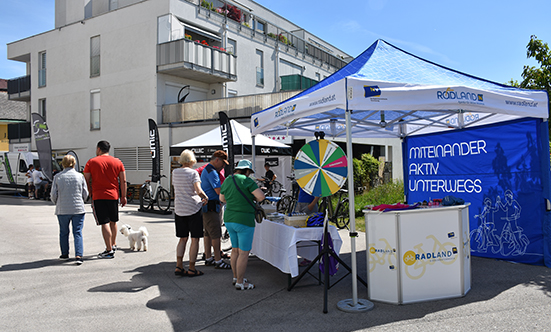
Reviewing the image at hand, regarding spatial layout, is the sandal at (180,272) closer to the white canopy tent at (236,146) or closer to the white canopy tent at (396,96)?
the white canopy tent at (396,96)

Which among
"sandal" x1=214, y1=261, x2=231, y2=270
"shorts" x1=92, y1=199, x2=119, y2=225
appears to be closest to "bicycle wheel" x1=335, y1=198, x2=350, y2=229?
"sandal" x1=214, y1=261, x2=231, y2=270

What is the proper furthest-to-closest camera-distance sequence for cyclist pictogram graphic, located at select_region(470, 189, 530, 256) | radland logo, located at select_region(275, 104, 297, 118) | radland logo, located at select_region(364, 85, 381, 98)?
1. cyclist pictogram graphic, located at select_region(470, 189, 530, 256)
2. radland logo, located at select_region(275, 104, 297, 118)
3. radland logo, located at select_region(364, 85, 381, 98)

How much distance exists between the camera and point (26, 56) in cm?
2808

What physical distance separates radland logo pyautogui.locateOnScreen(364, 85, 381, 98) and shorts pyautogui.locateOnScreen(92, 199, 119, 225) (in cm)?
460

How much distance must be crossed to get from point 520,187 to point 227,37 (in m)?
19.5

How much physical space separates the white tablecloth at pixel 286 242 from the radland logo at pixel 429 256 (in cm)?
87

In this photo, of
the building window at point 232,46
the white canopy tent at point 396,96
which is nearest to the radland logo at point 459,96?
the white canopy tent at point 396,96

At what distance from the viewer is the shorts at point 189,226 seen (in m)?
6.16

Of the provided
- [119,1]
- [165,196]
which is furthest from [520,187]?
[119,1]

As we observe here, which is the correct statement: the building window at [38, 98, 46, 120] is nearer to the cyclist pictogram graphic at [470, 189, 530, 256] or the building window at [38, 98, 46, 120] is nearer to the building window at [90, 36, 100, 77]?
the building window at [90, 36, 100, 77]

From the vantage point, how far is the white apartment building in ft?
67.3

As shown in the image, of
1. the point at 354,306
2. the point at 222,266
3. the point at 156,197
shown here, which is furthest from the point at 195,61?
the point at 354,306

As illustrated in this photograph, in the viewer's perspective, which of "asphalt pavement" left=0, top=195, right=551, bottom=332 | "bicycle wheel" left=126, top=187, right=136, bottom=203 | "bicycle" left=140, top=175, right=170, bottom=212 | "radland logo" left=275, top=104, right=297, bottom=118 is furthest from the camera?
"bicycle wheel" left=126, top=187, right=136, bottom=203

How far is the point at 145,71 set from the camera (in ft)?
70.0
